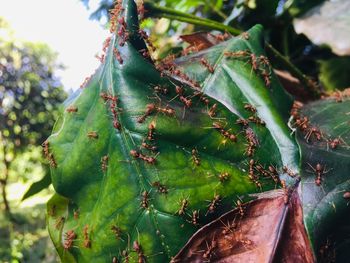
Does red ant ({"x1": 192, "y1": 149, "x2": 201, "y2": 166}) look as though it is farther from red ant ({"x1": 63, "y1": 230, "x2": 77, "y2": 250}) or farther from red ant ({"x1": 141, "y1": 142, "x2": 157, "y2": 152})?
red ant ({"x1": 63, "y1": 230, "x2": 77, "y2": 250})

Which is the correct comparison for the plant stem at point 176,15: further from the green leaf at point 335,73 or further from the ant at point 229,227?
the ant at point 229,227

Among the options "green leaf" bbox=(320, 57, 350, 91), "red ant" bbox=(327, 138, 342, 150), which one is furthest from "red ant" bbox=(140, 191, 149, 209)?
"green leaf" bbox=(320, 57, 350, 91)

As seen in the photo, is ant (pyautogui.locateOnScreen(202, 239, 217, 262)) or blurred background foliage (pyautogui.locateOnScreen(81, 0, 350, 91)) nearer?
ant (pyautogui.locateOnScreen(202, 239, 217, 262))

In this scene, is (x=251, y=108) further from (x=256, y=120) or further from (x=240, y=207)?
(x=240, y=207)

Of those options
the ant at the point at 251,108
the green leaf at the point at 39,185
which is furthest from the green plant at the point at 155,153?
the green leaf at the point at 39,185

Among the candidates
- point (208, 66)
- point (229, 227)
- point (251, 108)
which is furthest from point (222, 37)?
point (229, 227)

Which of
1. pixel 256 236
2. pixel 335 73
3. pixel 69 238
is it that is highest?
pixel 69 238
